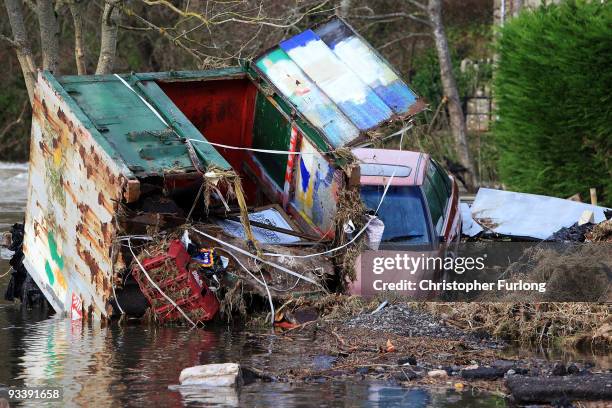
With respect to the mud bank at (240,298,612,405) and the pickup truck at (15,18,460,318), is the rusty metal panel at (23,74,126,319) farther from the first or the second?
Result: the mud bank at (240,298,612,405)

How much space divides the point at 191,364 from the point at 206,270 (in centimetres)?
167

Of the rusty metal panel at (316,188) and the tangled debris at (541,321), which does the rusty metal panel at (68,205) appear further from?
the tangled debris at (541,321)

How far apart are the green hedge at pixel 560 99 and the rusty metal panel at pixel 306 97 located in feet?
21.4

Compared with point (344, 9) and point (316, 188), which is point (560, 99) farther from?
point (316, 188)

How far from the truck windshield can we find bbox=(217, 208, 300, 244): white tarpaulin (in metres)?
0.79

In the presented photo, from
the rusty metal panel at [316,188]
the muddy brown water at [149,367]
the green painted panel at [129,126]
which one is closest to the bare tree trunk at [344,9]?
the rusty metal panel at [316,188]

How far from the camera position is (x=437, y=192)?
39.5ft

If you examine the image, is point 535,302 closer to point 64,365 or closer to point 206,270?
point 206,270

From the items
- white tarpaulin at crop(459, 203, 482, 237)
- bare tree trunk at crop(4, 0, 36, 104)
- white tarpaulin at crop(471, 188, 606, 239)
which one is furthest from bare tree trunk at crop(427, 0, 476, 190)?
bare tree trunk at crop(4, 0, 36, 104)

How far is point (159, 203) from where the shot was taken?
9.86 m

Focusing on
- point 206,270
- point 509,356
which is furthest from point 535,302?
point 206,270

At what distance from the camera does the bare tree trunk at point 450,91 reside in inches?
878

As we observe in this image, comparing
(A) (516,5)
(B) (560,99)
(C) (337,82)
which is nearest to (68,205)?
(C) (337,82)

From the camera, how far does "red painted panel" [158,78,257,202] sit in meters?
12.1
